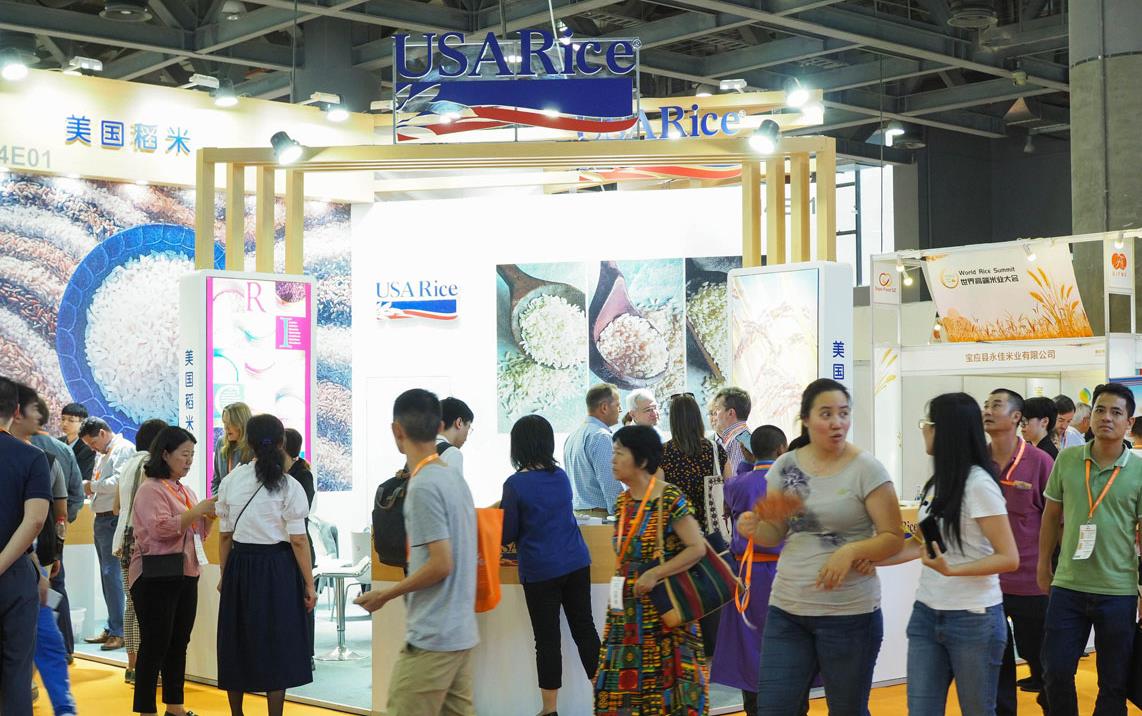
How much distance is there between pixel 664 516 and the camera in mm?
4070

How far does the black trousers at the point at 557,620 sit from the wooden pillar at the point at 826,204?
3.45m

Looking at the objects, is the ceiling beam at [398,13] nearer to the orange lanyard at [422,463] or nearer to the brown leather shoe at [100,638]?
the brown leather shoe at [100,638]

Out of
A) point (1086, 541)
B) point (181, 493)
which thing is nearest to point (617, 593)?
point (1086, 541)

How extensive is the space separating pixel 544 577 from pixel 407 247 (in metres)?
6.55

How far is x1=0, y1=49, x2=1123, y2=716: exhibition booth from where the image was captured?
27.3ft

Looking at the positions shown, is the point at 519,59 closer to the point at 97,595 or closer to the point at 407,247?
the point at 407,247

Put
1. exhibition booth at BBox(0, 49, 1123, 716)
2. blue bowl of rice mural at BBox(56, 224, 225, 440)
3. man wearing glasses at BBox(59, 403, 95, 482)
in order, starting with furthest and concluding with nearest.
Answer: blue bowl of rice mural at BBox(56, 224, 225, 440)
man wearing glasses at BBox(59, 403, 95, 482)
exhibition booth at BBox(0, 49, 1123, 716)

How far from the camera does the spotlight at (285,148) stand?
8.34m

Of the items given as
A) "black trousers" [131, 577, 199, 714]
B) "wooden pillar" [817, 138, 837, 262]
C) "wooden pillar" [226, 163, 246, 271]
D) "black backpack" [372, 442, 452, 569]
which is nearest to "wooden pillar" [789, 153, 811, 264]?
"wooden pillar" [817, 138, 837, 262]

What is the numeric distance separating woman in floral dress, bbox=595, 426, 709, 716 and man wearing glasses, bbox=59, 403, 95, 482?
541cm

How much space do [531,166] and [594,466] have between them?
9.42 ft

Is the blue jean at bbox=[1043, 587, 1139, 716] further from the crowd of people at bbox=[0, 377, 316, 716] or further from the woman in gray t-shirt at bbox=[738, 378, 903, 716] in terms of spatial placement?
the crowd of people at bbox=[0, 377, 316, 716]

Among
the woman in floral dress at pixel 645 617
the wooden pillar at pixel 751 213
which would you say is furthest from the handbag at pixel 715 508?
the wooden pillar at pixel 751 213

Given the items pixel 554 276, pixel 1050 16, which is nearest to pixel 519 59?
pixel 554 276
